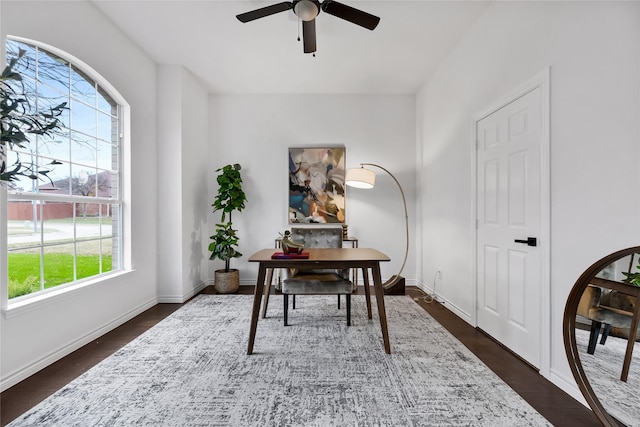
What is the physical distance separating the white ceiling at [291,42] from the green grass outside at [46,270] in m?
2.23

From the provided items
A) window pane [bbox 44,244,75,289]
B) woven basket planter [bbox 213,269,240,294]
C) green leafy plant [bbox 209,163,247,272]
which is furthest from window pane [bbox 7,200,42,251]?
woven basket planter [bbox 213,269,240,294]

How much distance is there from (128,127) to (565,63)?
3830 mm

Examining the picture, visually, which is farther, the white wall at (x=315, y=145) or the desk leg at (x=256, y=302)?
the white wall at (x=315, y=145)

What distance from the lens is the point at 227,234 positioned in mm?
3977

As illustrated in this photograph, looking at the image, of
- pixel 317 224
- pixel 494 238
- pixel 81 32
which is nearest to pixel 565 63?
pixel 494 238

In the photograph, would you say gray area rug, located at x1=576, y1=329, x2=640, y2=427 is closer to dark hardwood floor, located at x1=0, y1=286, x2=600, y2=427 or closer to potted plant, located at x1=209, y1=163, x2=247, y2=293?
dark hardwood floor, located at x1=0, y1=286, x2=600, y2=427

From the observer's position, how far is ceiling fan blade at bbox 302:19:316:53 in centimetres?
222

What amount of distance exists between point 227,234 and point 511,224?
3.27 meters

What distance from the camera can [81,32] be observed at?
245cm

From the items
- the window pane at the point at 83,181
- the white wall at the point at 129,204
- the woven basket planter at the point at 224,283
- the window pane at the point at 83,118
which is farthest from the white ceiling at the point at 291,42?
the woven basket planter at the point at 224,283

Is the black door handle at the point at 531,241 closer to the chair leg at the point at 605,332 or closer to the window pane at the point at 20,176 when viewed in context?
the chair leg at the point at 605,332

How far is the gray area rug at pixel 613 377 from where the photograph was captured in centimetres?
122

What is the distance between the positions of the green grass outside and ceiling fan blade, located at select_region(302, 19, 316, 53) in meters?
2.63

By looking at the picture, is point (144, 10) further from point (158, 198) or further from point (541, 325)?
point (541, 325)
